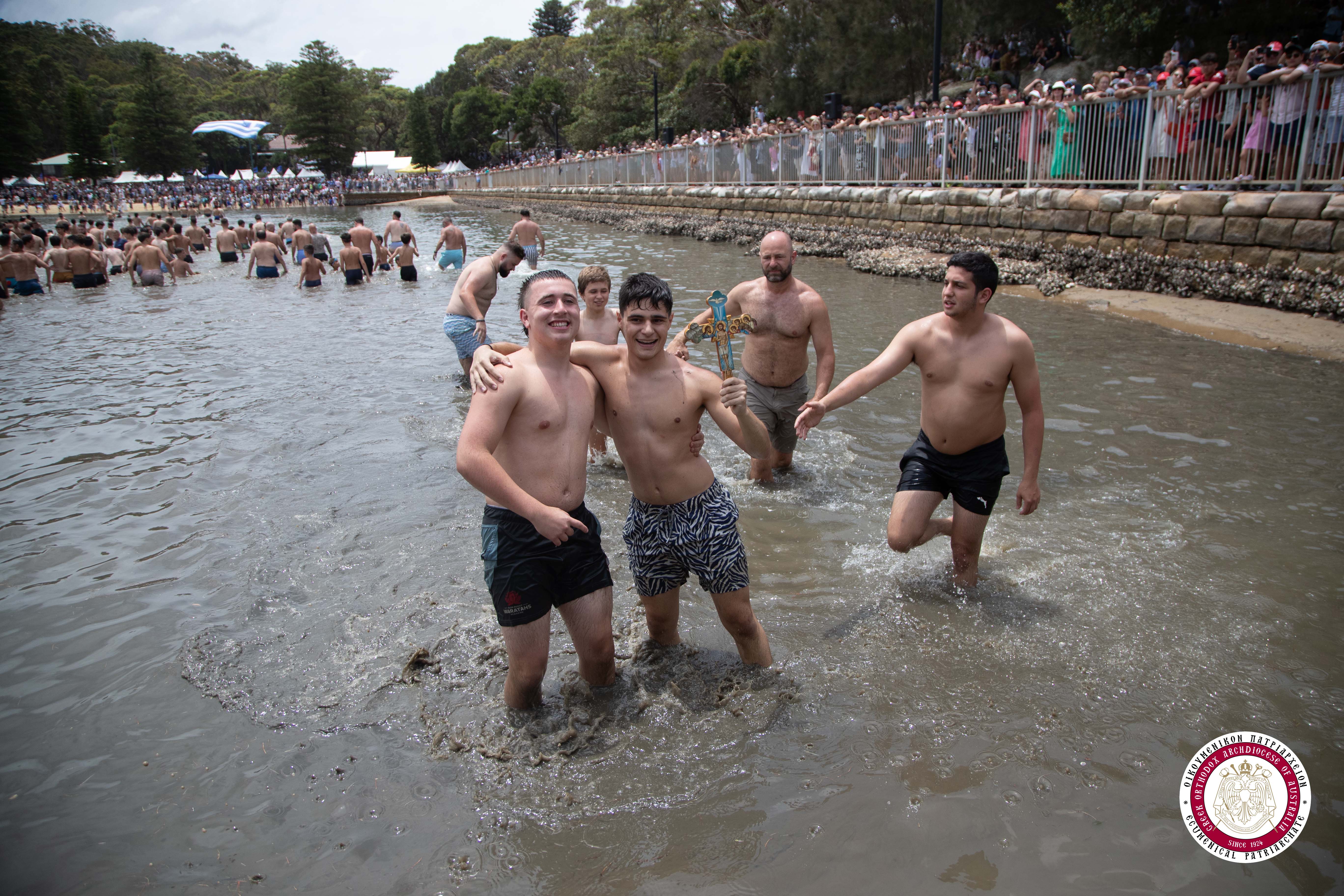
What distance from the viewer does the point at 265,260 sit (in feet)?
67.0

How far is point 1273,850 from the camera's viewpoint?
274 cm

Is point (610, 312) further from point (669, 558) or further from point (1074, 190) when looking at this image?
point (1074, 190)

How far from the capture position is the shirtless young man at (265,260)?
2031 cm

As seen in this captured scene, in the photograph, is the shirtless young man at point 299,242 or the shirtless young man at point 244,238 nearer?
the shirtless young man at point 299,242

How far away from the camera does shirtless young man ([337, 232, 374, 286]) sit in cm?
1841

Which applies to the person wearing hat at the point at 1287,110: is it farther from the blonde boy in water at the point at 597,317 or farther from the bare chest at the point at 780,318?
the blonde boy in water at the point at 597,317

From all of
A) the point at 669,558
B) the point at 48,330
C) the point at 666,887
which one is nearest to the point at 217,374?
the point at 48,330

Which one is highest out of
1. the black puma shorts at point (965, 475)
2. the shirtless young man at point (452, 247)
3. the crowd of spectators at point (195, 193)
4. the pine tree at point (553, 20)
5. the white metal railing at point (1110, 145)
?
the pine tree at point (553, 20)

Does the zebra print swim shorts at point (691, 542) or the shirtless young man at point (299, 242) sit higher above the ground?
the shirtless young man at point (299, 242)

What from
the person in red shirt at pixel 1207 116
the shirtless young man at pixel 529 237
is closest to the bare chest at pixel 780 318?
the person in red shirt at pixel 1207 116

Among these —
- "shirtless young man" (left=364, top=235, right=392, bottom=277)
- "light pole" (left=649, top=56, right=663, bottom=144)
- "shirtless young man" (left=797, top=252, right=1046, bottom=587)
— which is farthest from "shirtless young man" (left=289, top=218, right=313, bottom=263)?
"shirtless young man" (left=797, top=252, right=1046, bottom=587)

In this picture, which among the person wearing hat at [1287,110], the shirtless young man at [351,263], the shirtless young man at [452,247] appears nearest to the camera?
the person wearing hat at [1287,110]

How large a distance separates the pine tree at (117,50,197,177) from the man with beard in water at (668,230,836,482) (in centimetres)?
8395

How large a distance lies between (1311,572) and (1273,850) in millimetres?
2463
